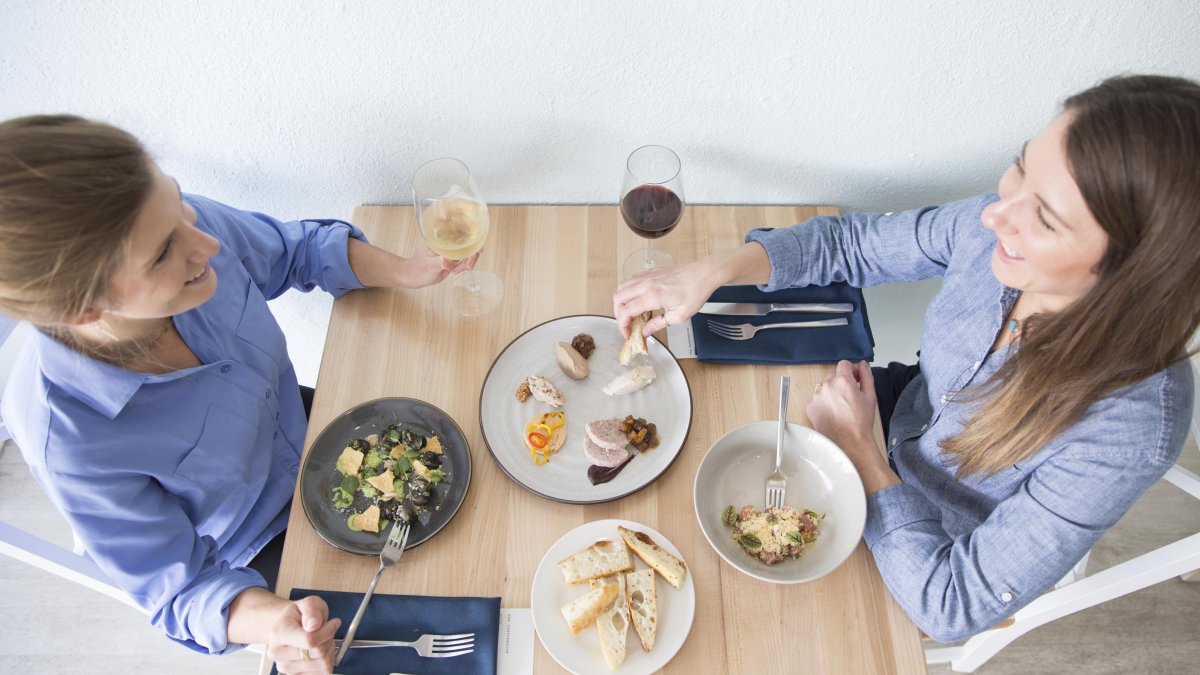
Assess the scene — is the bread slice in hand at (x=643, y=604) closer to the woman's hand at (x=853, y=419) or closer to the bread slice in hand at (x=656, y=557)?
the bread slice in hand at (x=656, y=557)

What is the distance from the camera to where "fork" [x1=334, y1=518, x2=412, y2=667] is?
103 centimetres

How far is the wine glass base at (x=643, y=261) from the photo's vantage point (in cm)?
141

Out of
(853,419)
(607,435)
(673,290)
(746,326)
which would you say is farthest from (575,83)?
(853,419)

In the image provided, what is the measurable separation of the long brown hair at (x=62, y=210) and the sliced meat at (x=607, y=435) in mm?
692

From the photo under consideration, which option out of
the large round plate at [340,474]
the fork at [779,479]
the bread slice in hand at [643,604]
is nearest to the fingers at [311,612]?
the large round plate at [340,474]

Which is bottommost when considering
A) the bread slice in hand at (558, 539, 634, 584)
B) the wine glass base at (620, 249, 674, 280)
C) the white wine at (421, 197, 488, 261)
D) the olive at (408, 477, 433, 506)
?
the bread slice in hand at (558, 539, 634, 584)

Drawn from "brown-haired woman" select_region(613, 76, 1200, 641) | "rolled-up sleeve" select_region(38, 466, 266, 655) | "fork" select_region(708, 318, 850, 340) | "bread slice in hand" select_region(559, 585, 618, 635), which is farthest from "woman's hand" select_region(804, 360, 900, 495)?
"rolled-up sleeve" select_region(38, 466, 266, 655)

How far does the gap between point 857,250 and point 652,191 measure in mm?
396

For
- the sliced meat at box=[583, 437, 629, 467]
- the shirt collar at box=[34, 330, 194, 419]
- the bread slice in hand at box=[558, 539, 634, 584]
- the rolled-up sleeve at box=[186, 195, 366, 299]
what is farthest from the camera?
the rolled-up sleeve at box=[186, 195, 366, 299]

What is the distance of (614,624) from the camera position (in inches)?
40.8

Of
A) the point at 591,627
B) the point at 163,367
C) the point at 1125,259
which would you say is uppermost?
the point at 1125,259

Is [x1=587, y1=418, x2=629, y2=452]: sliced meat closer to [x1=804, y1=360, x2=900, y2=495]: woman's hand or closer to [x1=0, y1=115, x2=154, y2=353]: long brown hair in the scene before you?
[x1=804, y1=360, x2=900, y2=495]: woman's hand

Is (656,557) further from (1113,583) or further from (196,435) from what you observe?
(1113,583)

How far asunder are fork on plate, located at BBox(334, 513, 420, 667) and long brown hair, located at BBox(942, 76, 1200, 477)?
912 mm
